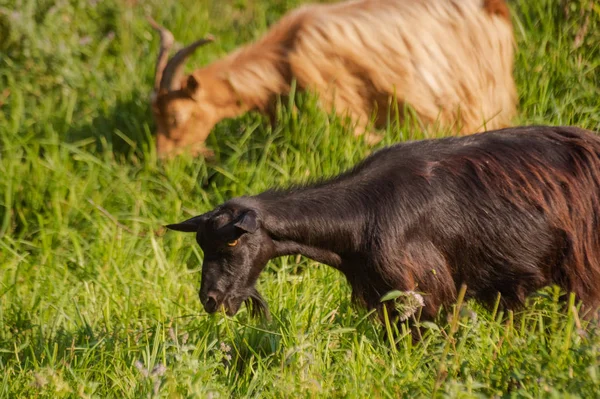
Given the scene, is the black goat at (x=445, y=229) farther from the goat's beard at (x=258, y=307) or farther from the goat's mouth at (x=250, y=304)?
the goat's beard at (x=258, y=307)

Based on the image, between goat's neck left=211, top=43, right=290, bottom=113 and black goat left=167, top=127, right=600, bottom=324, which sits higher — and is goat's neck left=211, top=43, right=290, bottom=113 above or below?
above

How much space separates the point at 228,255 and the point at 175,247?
1618 mm

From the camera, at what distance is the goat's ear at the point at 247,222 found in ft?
12.0

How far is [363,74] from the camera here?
634 cm

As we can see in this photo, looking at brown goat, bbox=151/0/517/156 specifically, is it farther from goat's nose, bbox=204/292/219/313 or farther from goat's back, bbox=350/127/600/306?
goat's nose, bbox=204/292/219/313

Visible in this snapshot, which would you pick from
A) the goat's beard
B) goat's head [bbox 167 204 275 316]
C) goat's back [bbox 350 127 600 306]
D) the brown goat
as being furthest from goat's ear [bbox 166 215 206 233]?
Result: the brown goat

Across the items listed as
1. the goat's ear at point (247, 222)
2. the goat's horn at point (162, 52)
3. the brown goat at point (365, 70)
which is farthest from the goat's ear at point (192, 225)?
the goat's horn at point (162, 52)

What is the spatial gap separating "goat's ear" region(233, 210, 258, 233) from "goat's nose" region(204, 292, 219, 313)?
0.34 metres

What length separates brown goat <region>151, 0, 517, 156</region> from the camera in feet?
19.8

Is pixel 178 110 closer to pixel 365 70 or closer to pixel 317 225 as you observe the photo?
pixel 365 70

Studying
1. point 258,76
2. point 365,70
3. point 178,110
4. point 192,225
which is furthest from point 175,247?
point 365,70

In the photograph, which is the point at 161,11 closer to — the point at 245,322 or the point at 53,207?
the point at 53,207

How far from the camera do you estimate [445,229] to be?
3846 mm

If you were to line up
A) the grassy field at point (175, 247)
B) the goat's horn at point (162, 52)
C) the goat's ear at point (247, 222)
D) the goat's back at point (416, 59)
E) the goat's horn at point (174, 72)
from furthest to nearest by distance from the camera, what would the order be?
the goat's horn at point (162, 52)
the goat's horn at point (174, 72)
the goat's back at point (416, 59)
the goat's ear at point (247, 222)
the grassy field at point (175, 247)
